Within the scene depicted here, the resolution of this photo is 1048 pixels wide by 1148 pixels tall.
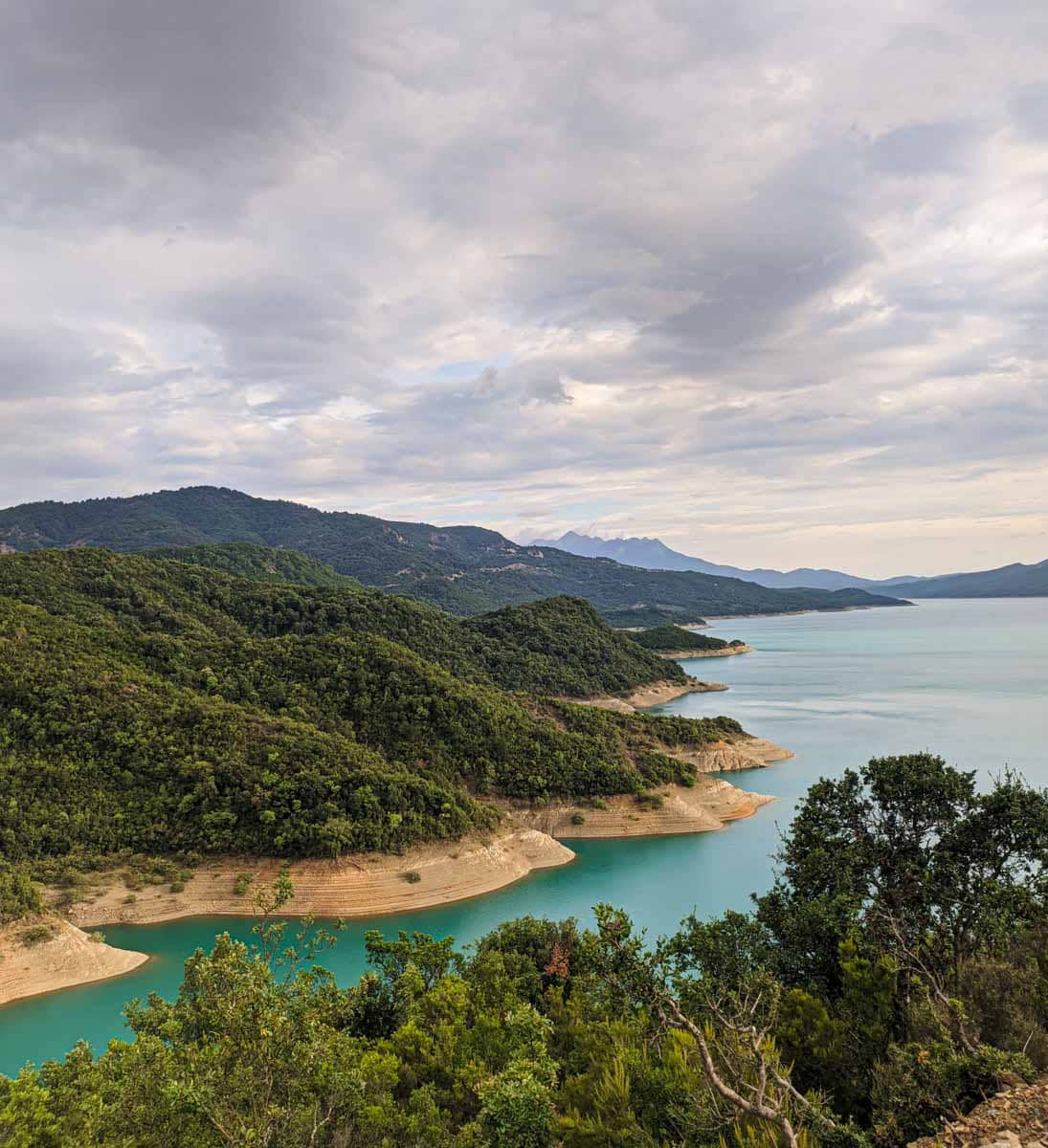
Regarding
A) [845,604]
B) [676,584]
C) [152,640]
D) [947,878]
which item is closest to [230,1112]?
[947,878]

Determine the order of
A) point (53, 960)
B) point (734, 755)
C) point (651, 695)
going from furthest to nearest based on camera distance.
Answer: point (651, 695) < point (734, 755) < point (53, 960)

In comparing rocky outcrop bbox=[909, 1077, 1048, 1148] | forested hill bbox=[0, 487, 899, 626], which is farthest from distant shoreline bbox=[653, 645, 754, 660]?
rocky outcrop bbox=[909, 1077, 1048, 1148]

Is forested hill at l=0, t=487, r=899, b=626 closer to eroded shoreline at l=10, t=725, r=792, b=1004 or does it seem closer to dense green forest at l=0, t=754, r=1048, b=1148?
eroded shoreline at l=10, t=725, r=792, b=1004

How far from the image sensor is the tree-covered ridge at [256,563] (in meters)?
81.1

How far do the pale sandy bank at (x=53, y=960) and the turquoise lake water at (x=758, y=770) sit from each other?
1.08 feet

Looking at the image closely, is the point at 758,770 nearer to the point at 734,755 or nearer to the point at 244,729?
the point at 734,755

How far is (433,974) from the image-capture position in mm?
14586

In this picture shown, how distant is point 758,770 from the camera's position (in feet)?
135

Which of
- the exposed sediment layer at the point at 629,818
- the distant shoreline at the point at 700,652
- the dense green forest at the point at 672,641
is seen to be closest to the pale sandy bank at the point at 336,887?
the exposed sediment layer at the point at 629,818

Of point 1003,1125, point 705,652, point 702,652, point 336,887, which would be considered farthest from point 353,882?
point 705,652

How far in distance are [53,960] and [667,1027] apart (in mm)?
18937

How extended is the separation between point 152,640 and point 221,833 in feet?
46.8

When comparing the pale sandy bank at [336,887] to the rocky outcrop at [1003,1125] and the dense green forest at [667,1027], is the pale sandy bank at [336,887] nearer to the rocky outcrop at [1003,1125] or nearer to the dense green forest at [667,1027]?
the dense green forest at [667,1027]

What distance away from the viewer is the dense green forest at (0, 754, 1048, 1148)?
22.2ft
